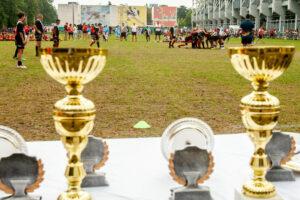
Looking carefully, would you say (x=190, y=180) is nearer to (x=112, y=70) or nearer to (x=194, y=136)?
(x=194, y=136)

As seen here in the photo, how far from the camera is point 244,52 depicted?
1.21 m

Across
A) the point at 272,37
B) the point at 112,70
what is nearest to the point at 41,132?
the point at 112,70

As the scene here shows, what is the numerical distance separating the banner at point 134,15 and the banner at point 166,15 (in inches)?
256

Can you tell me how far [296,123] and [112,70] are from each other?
7.00 meters

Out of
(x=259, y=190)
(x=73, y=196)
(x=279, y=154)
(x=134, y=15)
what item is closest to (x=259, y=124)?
(x=259, y=190)

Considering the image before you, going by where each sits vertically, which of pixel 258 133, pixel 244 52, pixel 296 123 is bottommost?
pixel 296 123

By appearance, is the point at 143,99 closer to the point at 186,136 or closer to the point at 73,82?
the point at 186,136

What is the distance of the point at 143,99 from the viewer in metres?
6.89

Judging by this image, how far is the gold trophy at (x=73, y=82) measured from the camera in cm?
112

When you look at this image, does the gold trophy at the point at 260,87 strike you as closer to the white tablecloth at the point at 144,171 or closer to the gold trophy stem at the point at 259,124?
the gold trophy stem at the point at 259,124


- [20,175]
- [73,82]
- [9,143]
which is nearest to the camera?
[73,82]

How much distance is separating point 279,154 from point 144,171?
2.10ft

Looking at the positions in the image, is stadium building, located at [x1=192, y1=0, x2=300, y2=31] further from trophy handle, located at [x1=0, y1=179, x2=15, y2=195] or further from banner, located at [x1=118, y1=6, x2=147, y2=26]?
trophy handle, located at [x1=0, y1=179, x2=15, y2=195]

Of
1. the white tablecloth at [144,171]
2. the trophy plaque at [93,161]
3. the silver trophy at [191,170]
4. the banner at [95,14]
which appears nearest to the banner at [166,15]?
the banner at [95,14]
